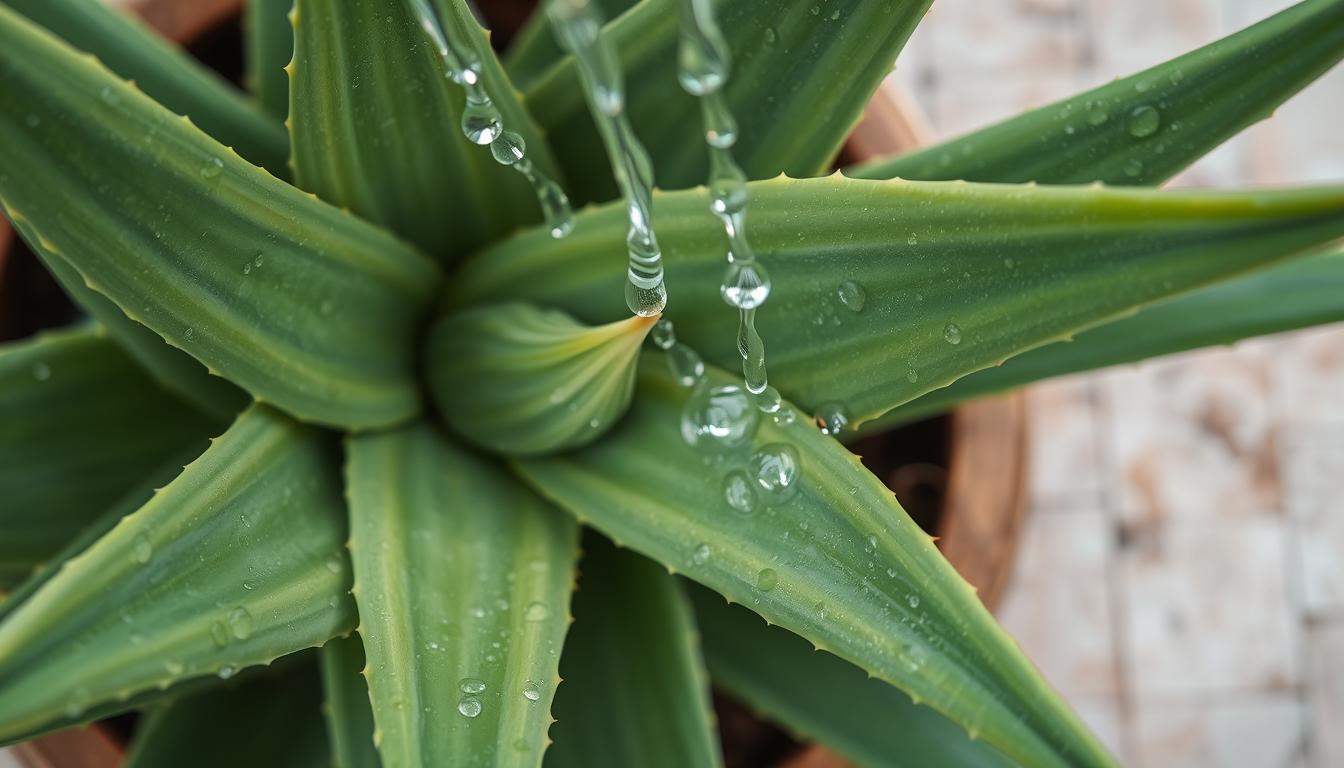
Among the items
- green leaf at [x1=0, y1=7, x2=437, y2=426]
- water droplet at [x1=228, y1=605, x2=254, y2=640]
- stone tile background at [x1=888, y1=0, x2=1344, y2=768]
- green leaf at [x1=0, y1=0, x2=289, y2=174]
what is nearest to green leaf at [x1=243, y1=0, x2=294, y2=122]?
green leaf at [x1=0, y1=0, x2=289, y2=174]

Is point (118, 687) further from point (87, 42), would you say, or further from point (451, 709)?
point (87, 42)

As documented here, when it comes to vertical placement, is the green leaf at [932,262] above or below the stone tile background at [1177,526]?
above

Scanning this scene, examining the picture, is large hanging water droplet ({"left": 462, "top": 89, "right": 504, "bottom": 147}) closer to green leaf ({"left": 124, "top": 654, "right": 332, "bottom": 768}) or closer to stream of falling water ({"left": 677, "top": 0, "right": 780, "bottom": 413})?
stream of falling water ({"left": 677, "top": 0, "right": 780, "bottom": 413})

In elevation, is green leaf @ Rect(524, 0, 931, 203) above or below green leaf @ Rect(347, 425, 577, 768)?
above

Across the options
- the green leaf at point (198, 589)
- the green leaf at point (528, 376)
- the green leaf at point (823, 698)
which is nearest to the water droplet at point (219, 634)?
the green leaf at point (198, 589)

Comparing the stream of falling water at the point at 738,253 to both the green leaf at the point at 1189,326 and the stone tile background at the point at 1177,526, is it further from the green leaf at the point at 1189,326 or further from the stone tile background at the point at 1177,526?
the stone tile background at the point at 1177,526

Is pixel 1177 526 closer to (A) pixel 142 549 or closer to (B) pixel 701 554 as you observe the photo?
(B) pixel 701 554
